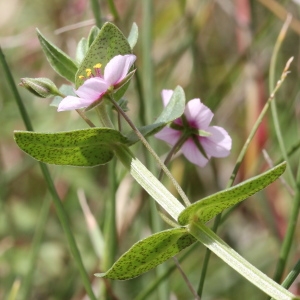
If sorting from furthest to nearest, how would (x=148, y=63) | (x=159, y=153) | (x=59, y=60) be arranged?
1. (x=159, y=153)
2. (x=148, y=63)
3. (x=59, y=60)

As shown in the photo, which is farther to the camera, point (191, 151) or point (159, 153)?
point (159, 153)

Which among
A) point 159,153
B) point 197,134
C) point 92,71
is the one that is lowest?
point 159,153

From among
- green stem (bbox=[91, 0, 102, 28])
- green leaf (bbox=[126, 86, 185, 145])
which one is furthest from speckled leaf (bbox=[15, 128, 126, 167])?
green stem (bbox=[91, 0, 102, 28])

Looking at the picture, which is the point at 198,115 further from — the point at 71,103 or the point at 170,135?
the point at 71,103

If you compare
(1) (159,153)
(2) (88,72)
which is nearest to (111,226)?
(2) (88,72)

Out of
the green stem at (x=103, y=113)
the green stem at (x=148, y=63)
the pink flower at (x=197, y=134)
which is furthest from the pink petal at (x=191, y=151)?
the green stem at (x=148, y=63)

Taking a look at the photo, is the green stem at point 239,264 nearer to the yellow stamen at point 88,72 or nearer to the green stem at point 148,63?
the yellow stamen at point 88,72

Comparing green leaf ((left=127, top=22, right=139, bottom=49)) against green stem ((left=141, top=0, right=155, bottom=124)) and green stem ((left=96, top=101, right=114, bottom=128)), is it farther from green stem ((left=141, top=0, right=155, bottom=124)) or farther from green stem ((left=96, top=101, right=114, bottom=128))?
green stem ((left=141, top=0, right=155, bottom=124))
